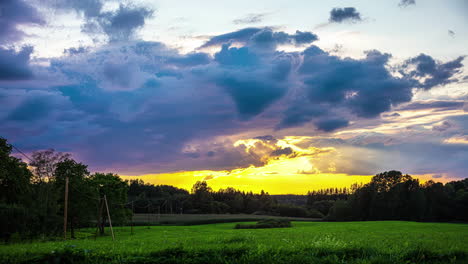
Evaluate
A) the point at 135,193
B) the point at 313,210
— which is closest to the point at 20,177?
the point at 313,210

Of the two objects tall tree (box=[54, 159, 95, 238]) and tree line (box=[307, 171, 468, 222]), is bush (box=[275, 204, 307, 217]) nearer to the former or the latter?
tree line (box=[307, 171, 468, 222])

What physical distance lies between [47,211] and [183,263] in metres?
45.8

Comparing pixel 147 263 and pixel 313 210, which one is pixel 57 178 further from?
pixel 313 210

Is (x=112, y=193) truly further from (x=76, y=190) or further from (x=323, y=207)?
(x=323, y=207)

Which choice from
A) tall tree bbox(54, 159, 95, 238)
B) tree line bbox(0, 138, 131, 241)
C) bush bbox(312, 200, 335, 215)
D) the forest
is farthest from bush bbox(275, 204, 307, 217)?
tall tree bbox(54, 159, 95, 238)

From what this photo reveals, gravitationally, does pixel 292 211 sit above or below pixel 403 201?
below

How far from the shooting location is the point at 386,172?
10512 centimetres

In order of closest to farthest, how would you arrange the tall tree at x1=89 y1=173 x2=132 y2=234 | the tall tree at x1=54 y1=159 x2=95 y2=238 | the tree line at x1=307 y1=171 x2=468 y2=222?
the tall tree at x1=54 y1=159 x2=95 y2=238 < the tall tree at x1=89 y1=173 x2=132 y2=234 < the tree line at x1=307 y1=171 x2=468 y2=222

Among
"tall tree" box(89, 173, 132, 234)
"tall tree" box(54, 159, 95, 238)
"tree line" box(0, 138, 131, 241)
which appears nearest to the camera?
"tree line" box(0, 138, 131, 241)

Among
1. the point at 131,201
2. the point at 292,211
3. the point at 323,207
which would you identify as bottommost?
the point at 292,211

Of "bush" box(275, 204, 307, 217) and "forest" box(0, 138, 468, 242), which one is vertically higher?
"forest" box(0, 138, 468, 242)

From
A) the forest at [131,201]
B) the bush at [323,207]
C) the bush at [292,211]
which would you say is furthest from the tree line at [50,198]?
the bush at [323,207]

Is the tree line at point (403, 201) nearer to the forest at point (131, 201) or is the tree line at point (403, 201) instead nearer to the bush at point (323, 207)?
the forest at point (131, 201)

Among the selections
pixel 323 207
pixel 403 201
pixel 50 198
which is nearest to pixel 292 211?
pixel 323 207
